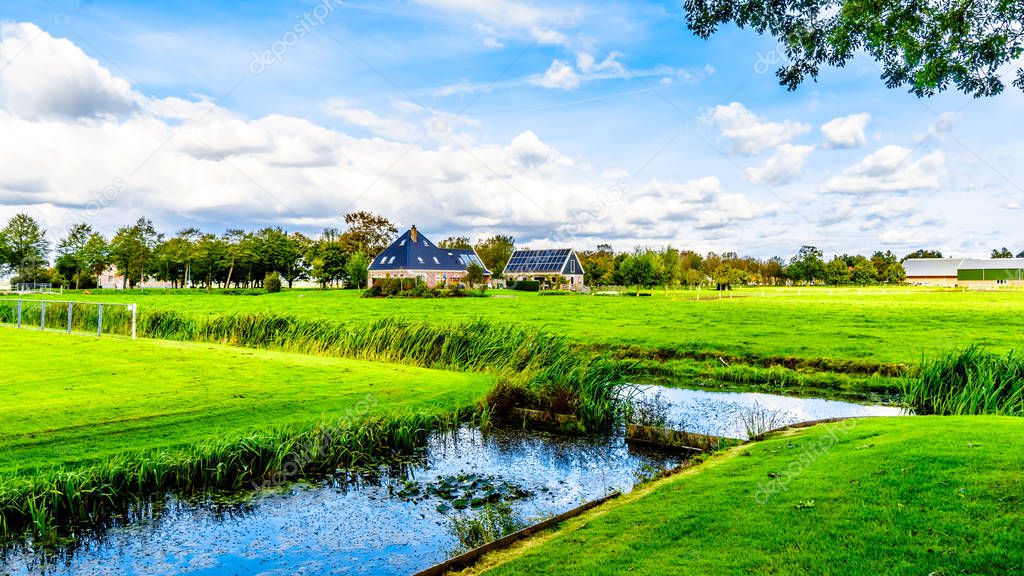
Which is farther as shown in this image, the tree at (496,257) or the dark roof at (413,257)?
the tree at (496,257)

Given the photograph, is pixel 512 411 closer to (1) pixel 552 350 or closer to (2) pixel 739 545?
(1) pixel 552 350

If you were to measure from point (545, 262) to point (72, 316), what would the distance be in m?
65.5

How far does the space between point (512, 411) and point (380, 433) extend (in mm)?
2691

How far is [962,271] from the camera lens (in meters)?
109

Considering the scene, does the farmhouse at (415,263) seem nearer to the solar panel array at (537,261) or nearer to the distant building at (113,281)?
the solar panel array at (537,261)

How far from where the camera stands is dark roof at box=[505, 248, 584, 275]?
83562 millimetres

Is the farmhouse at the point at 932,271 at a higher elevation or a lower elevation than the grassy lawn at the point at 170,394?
higher

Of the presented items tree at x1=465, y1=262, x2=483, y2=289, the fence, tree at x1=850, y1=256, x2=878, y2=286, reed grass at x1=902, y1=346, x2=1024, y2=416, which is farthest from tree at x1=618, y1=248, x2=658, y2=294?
reed grass at x1=902, y1=346, x2=1024, y2=416

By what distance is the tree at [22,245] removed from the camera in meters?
72.9

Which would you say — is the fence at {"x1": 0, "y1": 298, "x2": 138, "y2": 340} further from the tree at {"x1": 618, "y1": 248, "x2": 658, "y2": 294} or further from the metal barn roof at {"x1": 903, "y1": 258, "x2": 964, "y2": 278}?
the metal barn roof at {"x1": 903, "y1": 258, "x2": 964, "y2": 278}

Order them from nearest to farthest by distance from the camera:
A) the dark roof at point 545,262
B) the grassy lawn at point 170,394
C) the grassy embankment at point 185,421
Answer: the grassy embankment at point 185,421
the grassy lawn at point 170,394
the dark roof at point 545,262

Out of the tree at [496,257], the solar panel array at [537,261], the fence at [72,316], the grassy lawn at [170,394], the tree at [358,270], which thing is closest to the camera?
the grassy lawn at [170,394]

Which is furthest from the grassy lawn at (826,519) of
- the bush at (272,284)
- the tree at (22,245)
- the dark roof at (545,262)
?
the tree at (22,245)

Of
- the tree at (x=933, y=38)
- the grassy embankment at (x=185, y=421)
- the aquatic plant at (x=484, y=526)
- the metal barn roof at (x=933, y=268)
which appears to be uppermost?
the metal barn roof at (x=933, y=268)
